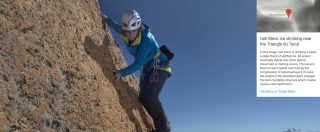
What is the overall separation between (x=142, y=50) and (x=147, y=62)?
1.88 feet

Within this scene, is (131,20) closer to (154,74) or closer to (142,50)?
(142,50)

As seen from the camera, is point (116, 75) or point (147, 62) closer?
point (116, 75)

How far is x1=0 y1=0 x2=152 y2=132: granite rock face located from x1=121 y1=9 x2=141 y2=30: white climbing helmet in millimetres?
879

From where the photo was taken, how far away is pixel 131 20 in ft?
41.5

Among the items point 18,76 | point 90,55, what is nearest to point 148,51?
point 90,55

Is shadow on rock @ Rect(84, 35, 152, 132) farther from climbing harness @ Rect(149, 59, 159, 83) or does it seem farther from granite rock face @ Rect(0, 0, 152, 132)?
climbing harness @ Rect(149, 59, 159, 83)

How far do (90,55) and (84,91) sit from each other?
1302mm

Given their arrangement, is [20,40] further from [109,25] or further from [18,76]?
[109,25]

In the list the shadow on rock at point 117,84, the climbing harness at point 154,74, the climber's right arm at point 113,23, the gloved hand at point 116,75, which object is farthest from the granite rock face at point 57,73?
Result: the climbing harness at point 154,74

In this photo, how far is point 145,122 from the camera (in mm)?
13562

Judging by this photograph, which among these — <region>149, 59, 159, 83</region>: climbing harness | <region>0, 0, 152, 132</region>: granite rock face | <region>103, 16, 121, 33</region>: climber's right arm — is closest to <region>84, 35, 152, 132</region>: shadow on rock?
<region>0, 0, 152, 132</region>: granite rock face

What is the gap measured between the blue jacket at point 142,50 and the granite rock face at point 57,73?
0.67 metres

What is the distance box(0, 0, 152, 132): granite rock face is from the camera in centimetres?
945

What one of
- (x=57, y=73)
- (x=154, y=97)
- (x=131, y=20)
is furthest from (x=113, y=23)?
(x=57, y=73)
